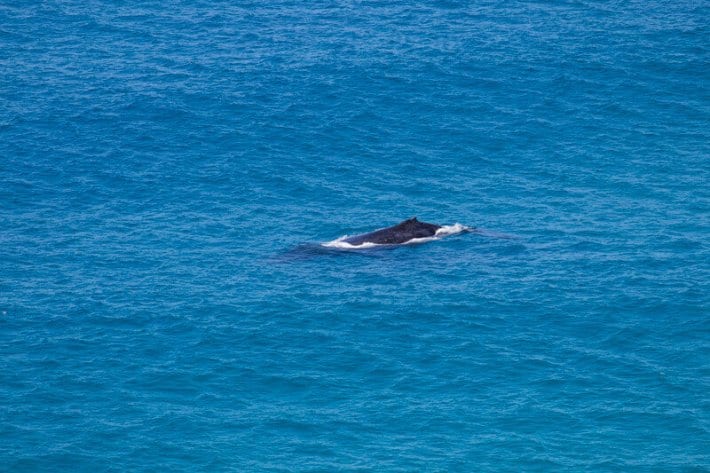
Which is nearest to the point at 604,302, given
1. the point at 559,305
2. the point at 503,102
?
the point at 559,305

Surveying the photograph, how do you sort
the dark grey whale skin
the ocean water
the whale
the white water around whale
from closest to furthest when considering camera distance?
the ocean water → the white water around whale → the whale → the dark grey whale skin

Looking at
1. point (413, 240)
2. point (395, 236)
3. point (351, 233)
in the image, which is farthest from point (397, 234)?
point (351, 233)

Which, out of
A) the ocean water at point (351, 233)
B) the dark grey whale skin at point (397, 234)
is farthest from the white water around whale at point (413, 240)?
the ocean water at point (351, 233)

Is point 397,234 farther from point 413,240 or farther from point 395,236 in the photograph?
point 413,240

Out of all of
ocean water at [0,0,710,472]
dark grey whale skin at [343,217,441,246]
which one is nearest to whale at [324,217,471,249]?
dark grey whale skin at [343,217,441,246]

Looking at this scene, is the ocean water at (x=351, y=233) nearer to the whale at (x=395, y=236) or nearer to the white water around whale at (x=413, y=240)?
the white water around whale at (x=413, y=240)

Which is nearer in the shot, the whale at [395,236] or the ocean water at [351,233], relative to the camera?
the ocean water at [351,233]

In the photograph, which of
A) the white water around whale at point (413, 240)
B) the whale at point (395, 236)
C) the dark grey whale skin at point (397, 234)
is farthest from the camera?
the dark grey whale skin at point (397, 234)

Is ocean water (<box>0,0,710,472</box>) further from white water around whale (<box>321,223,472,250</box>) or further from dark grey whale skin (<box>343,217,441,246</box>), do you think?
dark grey whale skin (<box>343,217,441,246</box>)
